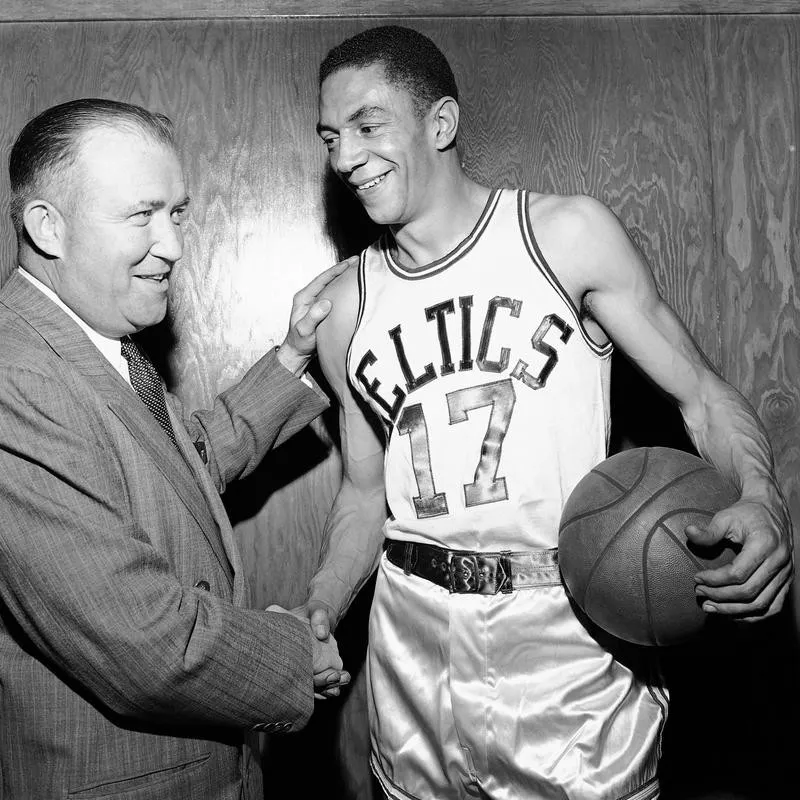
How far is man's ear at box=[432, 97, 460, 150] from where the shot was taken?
2.06m

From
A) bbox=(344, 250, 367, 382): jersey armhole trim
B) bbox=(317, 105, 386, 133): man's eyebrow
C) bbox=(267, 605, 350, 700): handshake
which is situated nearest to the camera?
bbox=(267, 605, 350, 700): handshake

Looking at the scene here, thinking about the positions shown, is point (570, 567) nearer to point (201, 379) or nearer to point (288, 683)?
point (288, 683)

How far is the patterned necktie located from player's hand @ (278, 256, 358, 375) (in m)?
0.44

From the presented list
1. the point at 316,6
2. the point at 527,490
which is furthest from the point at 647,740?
the point at 316,6

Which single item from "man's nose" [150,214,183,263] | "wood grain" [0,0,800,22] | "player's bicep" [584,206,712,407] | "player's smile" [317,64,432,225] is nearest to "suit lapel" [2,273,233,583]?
"man's nose" [150,214,183,263]

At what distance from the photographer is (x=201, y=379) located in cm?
269

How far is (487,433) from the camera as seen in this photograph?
6.26ft

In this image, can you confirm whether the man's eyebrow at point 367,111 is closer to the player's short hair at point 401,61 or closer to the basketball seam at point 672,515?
the player's short hair at point 401,61

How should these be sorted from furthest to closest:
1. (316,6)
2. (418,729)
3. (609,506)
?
(316,6) → (418,729) → (609,506)

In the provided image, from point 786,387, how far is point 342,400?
1.42m

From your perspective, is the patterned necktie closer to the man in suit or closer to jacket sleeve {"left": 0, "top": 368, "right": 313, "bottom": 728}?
the man in suit

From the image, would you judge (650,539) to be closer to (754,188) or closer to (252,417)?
(252,417)

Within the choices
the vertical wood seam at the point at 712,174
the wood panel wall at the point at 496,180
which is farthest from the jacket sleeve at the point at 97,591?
the vertical wood seam at the point at 712,174

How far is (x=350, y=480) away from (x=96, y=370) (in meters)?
0.80
